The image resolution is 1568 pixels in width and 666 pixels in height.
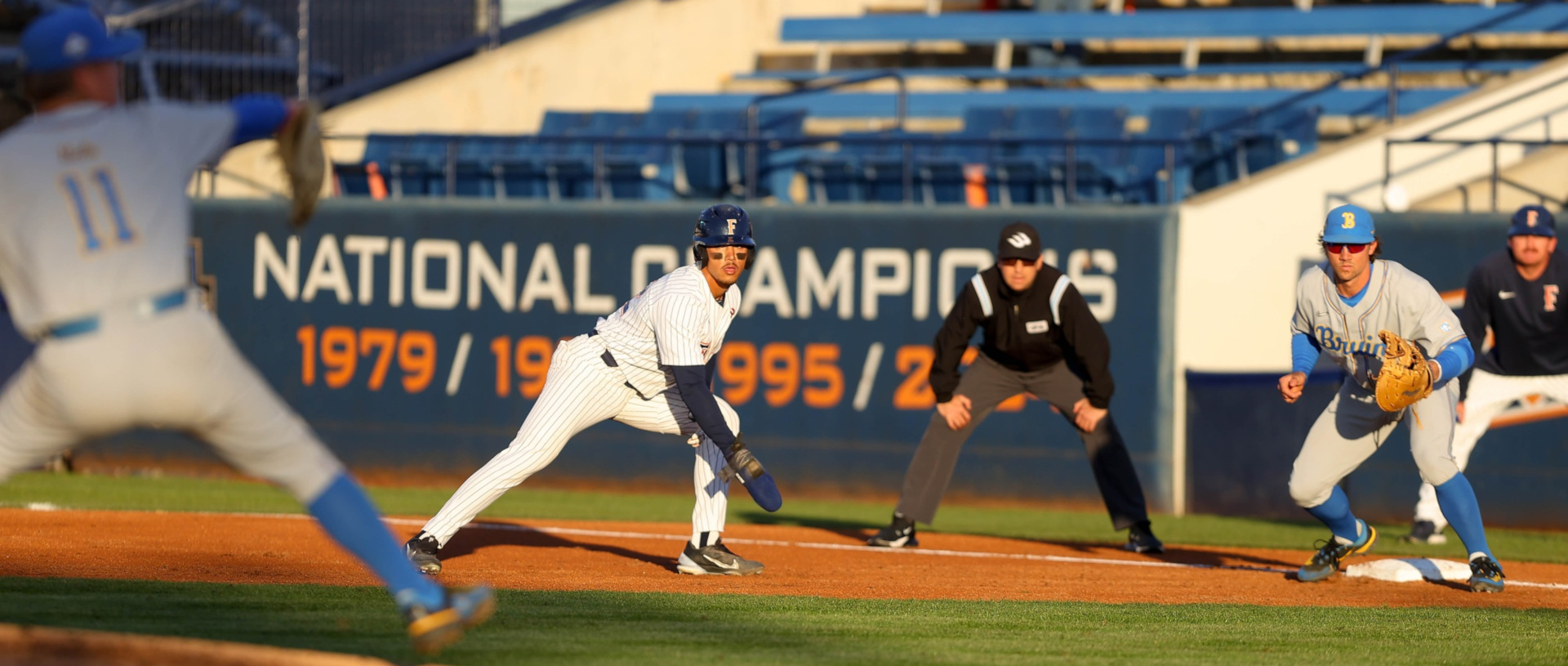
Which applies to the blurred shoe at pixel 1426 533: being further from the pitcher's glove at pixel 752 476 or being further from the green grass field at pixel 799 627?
the pitcher's glove at pixel 752 476

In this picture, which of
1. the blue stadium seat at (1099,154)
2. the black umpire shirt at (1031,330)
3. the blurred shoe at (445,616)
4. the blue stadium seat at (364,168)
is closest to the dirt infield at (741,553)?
the black umpire shirt at (1031,330)

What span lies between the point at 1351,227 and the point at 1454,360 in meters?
0.73

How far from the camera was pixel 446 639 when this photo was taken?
450 centimetres

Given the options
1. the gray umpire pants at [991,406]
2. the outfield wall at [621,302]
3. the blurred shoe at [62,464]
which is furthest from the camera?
the blurred shoe at [62,464]

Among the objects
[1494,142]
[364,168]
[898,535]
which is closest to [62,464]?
[364,168]

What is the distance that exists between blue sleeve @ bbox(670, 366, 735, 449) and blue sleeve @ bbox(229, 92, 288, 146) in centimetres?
242

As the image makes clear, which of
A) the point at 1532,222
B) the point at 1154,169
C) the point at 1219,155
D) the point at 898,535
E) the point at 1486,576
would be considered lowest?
the point at 898,535

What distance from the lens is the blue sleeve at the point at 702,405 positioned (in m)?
6.74

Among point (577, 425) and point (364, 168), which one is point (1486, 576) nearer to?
point (577, 425)

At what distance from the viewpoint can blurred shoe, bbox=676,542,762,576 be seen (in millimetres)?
7637

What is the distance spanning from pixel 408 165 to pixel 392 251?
2314 millimetres

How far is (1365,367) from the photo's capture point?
734 cm

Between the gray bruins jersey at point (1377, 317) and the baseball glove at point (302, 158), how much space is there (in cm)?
466

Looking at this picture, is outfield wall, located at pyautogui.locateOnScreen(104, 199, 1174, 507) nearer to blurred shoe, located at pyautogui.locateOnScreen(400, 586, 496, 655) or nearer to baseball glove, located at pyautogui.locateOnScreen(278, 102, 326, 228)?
baseball glove, located at pyautogui.locateOnScreen(278, 102, 326, 228)
